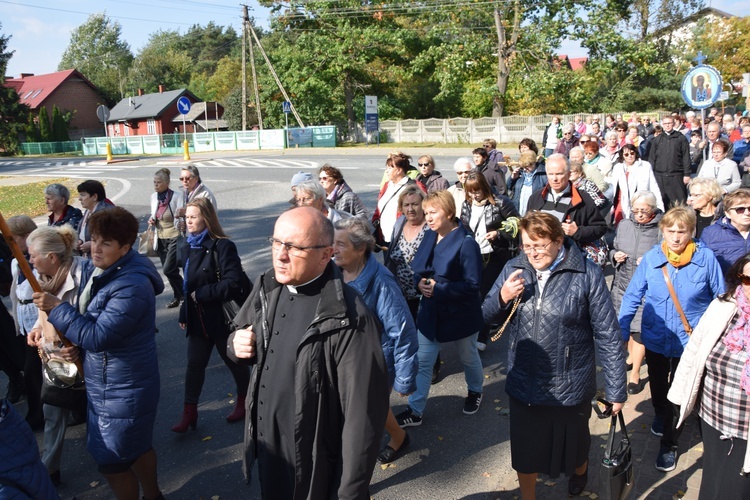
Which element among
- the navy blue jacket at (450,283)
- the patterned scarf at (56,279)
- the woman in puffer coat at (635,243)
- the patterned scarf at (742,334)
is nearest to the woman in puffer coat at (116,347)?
the patterned scarf at (56,279)

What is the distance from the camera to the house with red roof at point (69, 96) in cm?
6262

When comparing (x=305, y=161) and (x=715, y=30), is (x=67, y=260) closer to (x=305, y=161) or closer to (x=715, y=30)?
(x=305, y=161)

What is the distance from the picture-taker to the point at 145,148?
141 ft

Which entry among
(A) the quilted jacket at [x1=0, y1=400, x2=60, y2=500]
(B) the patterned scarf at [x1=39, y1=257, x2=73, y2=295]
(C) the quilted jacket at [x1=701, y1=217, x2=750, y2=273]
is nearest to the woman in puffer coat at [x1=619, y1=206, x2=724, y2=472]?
(C) the quilted jacket at [x1=701, y1=217, x2=750, y2=273]

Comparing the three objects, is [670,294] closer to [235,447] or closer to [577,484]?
[577,484]

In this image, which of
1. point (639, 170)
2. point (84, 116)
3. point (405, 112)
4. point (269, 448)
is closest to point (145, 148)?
point (405, 112)

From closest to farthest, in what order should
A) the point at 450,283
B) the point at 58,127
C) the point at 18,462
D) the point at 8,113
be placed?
the point at 18,462
the point at 450,283
the point at 8,113
the point at 58,127

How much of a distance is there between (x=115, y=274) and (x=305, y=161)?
23.8m

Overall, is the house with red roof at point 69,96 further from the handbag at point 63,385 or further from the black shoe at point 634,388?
the black shoe at point 634,388

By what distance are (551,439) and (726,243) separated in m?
2.73

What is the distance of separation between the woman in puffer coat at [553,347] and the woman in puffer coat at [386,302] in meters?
0.56

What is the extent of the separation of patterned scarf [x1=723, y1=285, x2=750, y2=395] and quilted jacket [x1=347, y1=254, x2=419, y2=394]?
172 cm

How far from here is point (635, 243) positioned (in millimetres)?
5637

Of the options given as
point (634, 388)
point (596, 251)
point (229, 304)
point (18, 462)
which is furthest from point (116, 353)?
point (596, 251)
